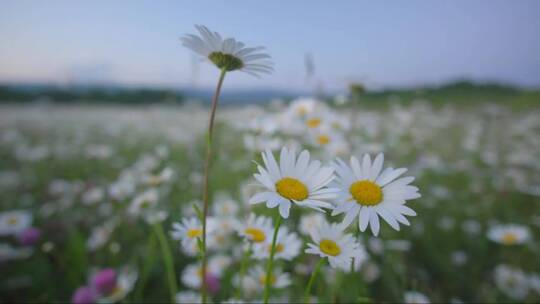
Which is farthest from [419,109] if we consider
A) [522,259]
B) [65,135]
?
[65,135]

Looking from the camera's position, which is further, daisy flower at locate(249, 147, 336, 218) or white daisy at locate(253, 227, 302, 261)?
white daisy at locate(253, 227, 302, 261)

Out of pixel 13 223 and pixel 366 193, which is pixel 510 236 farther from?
pixel 13 223

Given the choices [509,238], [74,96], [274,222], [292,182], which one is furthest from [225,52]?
[74,96]

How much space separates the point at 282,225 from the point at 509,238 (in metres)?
1.28

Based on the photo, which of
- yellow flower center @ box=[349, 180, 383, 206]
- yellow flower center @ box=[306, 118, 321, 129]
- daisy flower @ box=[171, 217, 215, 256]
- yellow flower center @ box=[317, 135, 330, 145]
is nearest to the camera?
yellow flower center @ box=[349, 180, 383, 206]

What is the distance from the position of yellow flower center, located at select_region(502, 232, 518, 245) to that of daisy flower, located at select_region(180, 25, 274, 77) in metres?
1.70

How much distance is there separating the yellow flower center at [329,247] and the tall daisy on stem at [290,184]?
0.41ft

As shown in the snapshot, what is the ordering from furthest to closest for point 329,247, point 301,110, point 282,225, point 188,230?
point 301,110, point 282,225, point 188,230, point 329,247

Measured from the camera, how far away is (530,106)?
8484mm

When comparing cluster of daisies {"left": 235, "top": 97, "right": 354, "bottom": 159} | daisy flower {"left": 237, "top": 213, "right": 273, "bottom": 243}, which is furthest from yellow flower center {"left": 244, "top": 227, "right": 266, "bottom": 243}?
cluster of daisies {"left": 235, "top": 97, "right": 354, "bottom": 159}

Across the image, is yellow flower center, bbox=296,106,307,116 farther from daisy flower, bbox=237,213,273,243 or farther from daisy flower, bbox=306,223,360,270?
daisy flower, bbox=306,223,360,270

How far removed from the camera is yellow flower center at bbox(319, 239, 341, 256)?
688 millimetres

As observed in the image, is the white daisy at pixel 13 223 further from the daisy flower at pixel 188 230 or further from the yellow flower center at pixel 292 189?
the yellow flower center at pixel 292 189

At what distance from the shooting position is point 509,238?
5.62 feet
